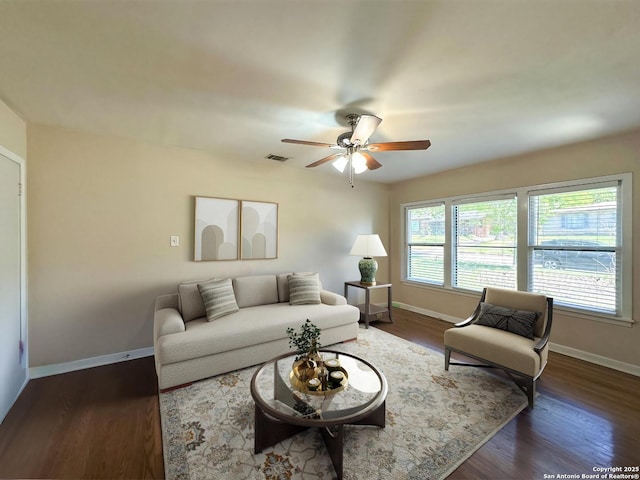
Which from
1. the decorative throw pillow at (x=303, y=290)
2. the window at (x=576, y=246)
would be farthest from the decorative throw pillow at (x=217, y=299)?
the window at (x=576, y=246)

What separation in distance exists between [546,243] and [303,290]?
314 cm

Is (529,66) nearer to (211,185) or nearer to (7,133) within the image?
(211,185)

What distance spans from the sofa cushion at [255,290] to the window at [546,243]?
2794mm

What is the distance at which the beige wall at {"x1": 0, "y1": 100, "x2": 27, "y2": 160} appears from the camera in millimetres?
2094

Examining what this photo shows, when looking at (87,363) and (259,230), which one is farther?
(259,230)

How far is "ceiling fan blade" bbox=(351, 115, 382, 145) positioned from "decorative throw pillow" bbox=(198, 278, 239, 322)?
2133 millimetres

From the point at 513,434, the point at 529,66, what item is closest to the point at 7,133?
the point at 529,66

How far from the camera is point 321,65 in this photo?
1670mm

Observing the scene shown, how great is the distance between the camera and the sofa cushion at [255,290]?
3.32m

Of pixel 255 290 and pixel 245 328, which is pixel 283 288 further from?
pixel 245 328

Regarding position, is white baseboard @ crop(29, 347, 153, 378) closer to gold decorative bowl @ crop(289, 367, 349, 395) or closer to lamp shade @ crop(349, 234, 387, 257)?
gold decorative bowl @ crop(289, 367, 349, 395)

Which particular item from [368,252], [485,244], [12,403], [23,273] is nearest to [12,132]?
[23,273]

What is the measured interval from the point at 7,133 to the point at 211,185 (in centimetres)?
173

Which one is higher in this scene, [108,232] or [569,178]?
[569,178]
